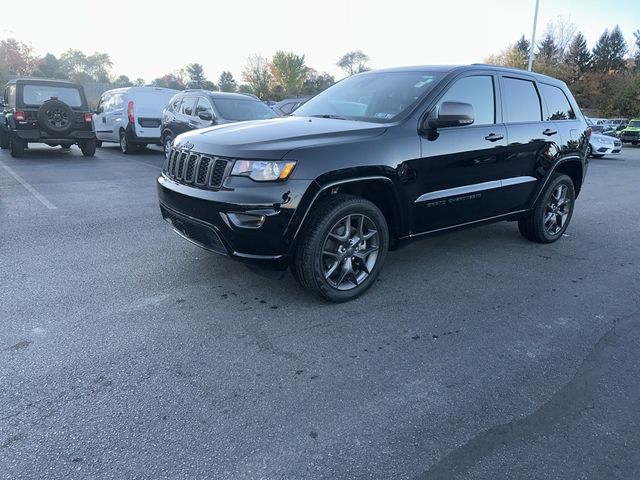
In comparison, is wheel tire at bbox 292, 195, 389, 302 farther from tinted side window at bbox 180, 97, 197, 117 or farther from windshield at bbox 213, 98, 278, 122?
tinted side window at bbox 180, 97, 197, 117

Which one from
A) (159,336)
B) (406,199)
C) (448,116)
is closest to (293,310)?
(159,336)

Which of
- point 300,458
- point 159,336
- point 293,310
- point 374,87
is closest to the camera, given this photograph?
point 300,458

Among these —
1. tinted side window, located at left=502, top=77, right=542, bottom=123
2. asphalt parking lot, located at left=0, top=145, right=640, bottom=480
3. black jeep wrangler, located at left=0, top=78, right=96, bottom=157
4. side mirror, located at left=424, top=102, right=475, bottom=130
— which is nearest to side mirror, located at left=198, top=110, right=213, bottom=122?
black jeep wrangler, located at left=0, top=78, right=96, bottom=157

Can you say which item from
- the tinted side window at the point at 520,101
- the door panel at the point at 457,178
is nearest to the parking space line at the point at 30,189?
the door panel at the point at 457,178

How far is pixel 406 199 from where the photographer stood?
389 cm

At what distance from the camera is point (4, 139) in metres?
13.1

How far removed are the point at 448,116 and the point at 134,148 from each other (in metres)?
11.6

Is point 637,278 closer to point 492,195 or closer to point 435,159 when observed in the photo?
point 492,195

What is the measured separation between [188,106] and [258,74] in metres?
63.3

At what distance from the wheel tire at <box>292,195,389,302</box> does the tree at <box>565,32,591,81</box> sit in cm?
6558

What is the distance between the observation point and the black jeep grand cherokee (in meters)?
3.31

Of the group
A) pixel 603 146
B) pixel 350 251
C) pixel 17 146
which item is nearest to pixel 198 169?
pixel 350 251

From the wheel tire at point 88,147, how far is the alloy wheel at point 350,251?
10462 mm

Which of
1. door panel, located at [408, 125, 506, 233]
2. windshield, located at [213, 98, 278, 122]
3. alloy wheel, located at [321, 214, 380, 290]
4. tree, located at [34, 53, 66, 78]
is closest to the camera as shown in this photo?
alloy wheel, located at [321, 214, 380, 290]
